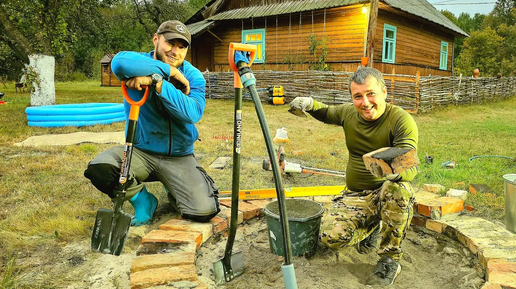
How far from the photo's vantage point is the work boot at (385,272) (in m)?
1.99

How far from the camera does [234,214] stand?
1.93 meters

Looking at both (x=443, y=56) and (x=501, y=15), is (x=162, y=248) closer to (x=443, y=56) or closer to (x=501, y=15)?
(x=443, y=56)

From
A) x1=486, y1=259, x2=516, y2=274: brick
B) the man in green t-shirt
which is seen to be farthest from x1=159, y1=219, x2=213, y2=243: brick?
x1=486, y1=259, x2=516, y2=274: brick

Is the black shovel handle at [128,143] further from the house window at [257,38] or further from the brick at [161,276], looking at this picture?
the house window at [257,38]

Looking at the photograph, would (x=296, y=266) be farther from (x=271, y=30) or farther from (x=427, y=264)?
(x=271, y=30)

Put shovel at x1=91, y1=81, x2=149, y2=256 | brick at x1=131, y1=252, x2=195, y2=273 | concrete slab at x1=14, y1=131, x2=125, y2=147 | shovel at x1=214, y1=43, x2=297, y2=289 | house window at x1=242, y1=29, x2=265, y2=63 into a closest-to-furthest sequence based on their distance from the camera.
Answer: shovel at x1=214, y1=43, x2=297, y2=289 < brick at x1=131, y1=252, x2=195, y2=273 < shovel at x1=91, y1=81, x2=149, y2=256 < concrete slab at x1=14, y1=131, x2=125, y2=147 < house window at x1=242, y1=29, x2=265, y2=63

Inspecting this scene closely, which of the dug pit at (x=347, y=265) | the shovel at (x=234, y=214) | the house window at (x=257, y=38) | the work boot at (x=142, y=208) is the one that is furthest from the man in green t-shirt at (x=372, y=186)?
the house window at (x=257, y=38)

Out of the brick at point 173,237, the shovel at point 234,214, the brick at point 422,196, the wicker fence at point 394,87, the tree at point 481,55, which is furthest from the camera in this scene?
the tree at point 481,55

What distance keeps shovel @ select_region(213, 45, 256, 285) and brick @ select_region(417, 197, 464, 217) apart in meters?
1.41

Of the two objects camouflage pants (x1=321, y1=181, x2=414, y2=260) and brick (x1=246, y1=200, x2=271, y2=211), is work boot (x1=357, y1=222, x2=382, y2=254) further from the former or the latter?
brick (x1=246, y1=200, x2=271, y2=211)

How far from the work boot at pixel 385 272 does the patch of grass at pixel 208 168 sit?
112 cm

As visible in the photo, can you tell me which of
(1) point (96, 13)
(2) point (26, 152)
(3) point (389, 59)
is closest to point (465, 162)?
(2) point (26, 152)

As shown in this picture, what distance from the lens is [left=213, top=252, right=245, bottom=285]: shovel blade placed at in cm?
196

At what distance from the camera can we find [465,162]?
4531 millimetres
